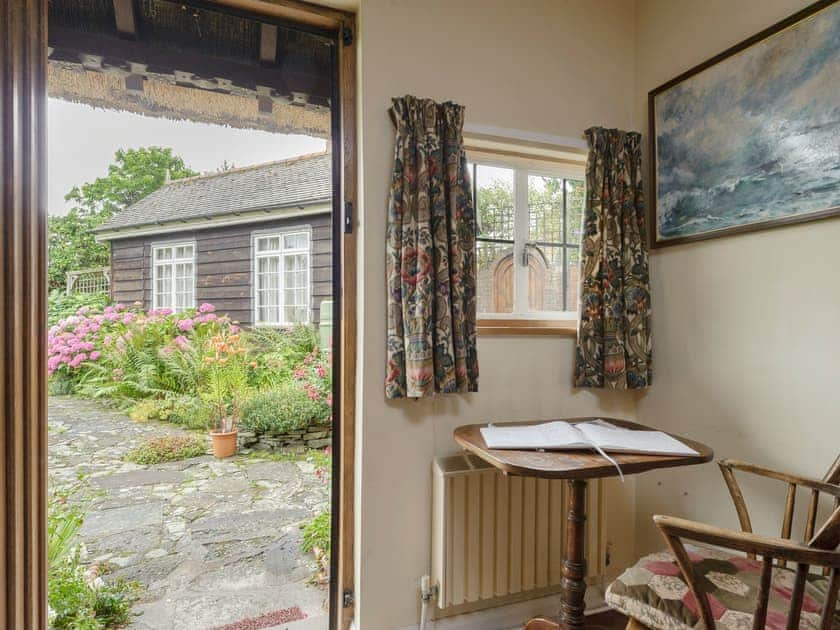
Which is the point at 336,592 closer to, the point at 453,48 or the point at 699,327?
the point at 699,327

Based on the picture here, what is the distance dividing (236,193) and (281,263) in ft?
0.98

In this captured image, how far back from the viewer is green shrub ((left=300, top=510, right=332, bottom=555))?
184 centimetres

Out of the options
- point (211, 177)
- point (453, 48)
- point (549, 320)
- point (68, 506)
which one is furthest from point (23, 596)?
point (453, 48)

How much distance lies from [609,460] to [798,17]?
1.55 m

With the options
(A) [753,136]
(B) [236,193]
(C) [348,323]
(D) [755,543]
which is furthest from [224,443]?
(A) [753,136]

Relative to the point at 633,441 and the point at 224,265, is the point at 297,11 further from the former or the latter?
the point at 633,441

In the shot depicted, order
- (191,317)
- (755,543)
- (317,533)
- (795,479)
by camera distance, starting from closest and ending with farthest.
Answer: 1. (755,543)
2. (795,479)
3. (191,317)
4. (317,533)

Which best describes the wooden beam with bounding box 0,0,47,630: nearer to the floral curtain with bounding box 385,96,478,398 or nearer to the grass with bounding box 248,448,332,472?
the grass with bounding box 248,448,332,472

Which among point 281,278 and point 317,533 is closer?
point 281,278

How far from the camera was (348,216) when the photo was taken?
5.55ft

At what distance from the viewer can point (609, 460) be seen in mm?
1238

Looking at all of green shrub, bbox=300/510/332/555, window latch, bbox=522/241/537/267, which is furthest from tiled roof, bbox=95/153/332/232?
green shrub, bbox=300/510/332/555

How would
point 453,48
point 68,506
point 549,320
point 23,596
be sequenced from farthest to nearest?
point 549,320 → point 453,48 → point 68,506 → point 23,596

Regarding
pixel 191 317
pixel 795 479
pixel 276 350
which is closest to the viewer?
pixel 795 479
